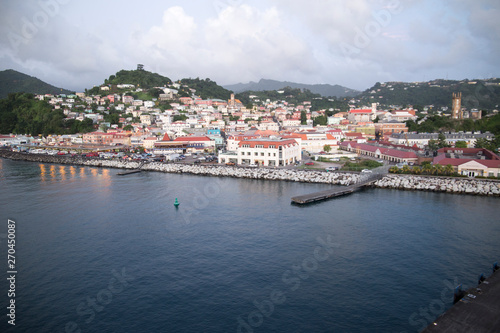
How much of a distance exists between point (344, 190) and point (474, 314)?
10324mm

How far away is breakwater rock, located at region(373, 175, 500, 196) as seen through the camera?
617 inches

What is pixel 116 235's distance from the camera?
11.3m

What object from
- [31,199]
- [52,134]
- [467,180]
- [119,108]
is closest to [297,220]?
[467,180]

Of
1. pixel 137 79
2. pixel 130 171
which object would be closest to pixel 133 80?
pixel 137 79

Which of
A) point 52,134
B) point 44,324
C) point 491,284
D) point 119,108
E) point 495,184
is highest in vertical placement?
point 119,108

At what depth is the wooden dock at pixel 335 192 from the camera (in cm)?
1488

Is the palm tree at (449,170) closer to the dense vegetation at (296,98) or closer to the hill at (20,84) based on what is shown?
the dense vegetation at (296,98)

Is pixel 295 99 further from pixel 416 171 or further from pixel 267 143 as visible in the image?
pixel 416 171

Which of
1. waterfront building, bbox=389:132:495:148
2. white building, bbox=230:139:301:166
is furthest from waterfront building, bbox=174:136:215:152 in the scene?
waterfront building, bbox=389:132:495:148

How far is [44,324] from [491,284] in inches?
377

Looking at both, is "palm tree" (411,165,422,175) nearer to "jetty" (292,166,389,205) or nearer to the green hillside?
"jetty" (292,166,389,205)

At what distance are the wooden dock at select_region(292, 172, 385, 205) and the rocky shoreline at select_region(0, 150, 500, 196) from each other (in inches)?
15.9

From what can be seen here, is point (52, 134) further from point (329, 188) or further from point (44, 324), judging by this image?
point (44, 324)

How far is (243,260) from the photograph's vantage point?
933 cm
